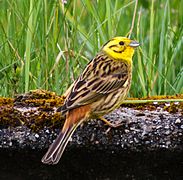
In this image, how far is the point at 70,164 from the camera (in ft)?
8.91

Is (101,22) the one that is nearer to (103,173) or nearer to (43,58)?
(43,58)

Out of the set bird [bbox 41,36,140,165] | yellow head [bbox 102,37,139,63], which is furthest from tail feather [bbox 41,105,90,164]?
yellow head [bbox 102,37,139,63]

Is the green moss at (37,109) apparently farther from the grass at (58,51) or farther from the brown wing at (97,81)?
the grass at (58,51)

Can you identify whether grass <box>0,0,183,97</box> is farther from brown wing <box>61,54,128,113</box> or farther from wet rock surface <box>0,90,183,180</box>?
wet rock surface <box>0,90,183,180</box>

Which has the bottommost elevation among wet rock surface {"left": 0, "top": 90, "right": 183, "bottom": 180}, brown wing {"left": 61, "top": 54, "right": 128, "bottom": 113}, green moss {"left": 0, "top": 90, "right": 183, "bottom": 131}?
wet rock surface {"left": 0, "top": 90, "right": 183, "bottom": 180}

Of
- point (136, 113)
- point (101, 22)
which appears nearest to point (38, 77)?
point (101, 22)

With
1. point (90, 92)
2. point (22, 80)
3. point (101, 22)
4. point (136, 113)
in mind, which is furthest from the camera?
point (101, 22)

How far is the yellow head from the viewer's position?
3566 mm

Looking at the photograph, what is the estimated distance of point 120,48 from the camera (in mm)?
3564

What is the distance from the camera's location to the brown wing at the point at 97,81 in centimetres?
Answer: 303

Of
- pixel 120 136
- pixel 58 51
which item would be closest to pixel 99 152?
pixel 120 136

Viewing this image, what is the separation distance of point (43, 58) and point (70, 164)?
1268 millimetres

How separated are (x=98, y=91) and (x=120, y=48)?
0.49 m

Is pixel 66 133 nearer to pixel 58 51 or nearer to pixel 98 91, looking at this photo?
pixel 98 91
